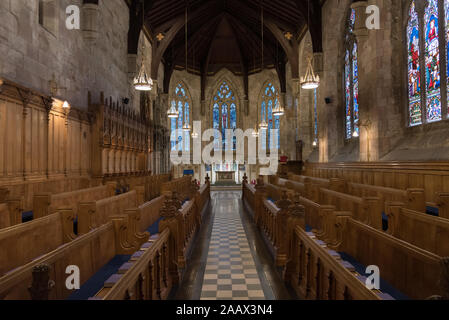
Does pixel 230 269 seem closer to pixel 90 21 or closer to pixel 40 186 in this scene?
pixel 40 186

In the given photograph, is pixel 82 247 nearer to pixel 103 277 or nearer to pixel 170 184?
pixel 103 277

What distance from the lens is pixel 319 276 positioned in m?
3.13

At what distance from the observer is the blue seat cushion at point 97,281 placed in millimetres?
2793

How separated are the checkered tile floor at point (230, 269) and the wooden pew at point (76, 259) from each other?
1.29m

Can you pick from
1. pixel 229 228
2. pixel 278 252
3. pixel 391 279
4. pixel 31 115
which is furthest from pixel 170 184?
pixel 391 279

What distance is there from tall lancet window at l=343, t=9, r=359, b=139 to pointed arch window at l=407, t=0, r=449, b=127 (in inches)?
132

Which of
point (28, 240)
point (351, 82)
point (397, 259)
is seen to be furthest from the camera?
point (351, 82)

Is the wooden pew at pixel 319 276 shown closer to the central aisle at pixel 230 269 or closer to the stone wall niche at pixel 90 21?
the central aisle at pixel 230 269

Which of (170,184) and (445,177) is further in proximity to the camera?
(170,184)

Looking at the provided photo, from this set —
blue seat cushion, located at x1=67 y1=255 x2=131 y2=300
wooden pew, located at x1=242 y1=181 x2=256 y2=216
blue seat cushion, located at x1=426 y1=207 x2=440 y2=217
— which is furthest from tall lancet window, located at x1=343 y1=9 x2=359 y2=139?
blue seat cushion, located at x1=67 y1=255 x2=131 y2=300

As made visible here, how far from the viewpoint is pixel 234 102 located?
2766 centimetres

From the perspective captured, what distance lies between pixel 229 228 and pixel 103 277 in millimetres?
5332

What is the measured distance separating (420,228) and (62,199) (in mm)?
6027

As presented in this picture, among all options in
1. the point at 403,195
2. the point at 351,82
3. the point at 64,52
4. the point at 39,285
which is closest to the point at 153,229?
the point at 39,285
